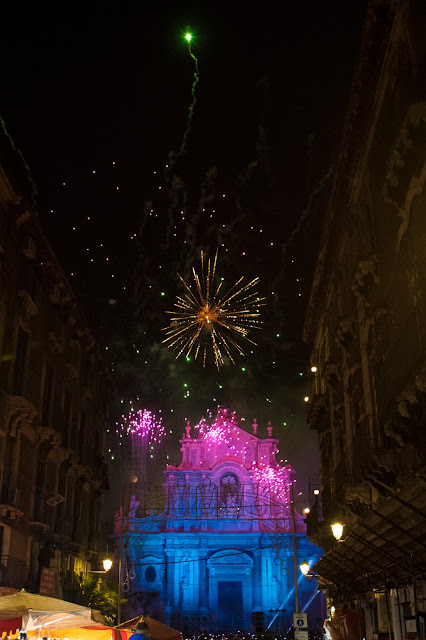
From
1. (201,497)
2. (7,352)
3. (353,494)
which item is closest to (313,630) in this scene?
(201,497)

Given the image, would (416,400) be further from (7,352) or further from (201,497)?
(201,497)

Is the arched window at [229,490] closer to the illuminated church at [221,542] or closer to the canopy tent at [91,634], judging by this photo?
the illuminated church at [221,542]

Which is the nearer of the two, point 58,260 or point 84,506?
point 58,260

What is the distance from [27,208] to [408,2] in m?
14.8

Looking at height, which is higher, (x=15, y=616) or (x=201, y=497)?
(x=201, y=497)

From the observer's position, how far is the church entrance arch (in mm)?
53531

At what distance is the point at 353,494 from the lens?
21.4 m

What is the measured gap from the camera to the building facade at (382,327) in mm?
12820

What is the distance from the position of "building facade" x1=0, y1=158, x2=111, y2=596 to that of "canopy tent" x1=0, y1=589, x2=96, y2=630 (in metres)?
10.8

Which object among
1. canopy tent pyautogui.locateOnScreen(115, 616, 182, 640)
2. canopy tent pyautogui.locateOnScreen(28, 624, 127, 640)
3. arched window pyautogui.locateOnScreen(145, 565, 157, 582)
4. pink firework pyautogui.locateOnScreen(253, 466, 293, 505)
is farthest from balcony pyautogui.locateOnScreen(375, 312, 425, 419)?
arched window pyautogui.locateOnScreen(145, 565, 157, 582)

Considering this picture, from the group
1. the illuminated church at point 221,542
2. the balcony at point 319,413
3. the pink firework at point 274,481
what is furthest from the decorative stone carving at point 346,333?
the pink firework at point 274,481

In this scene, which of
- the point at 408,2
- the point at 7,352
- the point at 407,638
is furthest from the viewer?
the point at 7,352

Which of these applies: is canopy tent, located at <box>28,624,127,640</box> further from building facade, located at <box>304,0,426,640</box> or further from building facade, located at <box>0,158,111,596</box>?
building facade, located at <box>0,158,111,596</box>

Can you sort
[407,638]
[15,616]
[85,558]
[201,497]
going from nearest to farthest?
1. [15,616]
2. [407,638]
3. [85,558]
4. [201,497]
